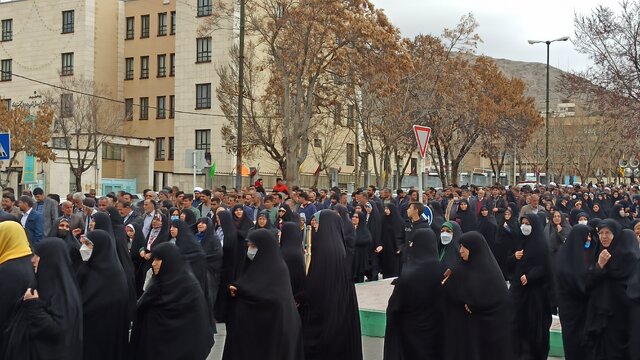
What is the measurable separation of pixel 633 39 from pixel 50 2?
3781cm

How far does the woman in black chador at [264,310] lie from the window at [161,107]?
43.8 metres

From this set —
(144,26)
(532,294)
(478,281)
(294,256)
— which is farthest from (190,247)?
(144,26)

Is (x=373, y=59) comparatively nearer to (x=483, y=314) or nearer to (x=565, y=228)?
(x=565, y=228)

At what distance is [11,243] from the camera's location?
5.59 m

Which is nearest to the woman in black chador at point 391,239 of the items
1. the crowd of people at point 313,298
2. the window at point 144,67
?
the crowd of people at point 313,298

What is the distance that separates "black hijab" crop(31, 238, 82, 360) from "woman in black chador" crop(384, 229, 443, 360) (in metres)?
2.81

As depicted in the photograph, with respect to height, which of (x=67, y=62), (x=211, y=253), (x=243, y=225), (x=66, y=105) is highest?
(x=67, y=62)

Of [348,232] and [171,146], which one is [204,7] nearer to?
[171,146]

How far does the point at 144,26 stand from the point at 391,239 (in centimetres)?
3864

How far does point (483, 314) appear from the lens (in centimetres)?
713

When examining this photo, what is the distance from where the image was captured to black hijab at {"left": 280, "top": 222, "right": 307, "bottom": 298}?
25.5 ft

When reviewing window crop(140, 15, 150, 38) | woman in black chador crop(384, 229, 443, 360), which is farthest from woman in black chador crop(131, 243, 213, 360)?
window crop(140, 15, 150, 38)

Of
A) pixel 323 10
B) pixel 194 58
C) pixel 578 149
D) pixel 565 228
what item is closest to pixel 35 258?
pixel 565 228

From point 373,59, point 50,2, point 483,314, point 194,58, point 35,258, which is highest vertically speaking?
point 50,2
